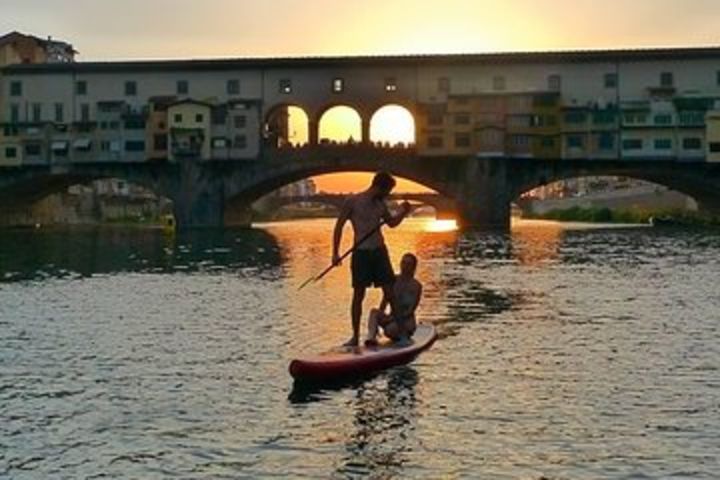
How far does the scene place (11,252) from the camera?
5006 cm

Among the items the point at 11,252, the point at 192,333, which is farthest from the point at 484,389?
the point at 11,252

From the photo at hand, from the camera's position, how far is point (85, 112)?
92125 mm

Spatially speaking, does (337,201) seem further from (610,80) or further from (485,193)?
(610,80)

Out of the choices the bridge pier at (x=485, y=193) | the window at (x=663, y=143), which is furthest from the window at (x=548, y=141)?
the window at (x=663, y=143)

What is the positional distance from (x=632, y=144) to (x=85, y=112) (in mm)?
45476

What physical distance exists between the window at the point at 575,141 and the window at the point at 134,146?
115ft

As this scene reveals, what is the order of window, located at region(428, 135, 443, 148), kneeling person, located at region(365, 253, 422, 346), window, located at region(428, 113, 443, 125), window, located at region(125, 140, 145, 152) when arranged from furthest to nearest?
window, located at region(125, 140, 145, 152) < window, located at region(428, 135, 443, 148) < window, located at region(428, 113, 443, 125) < kneeling person, located at region(365, 253, 422, 346)

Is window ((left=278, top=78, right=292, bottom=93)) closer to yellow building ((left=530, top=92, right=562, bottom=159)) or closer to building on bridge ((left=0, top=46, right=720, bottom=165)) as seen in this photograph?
building on bridge ((left=0, top=46, right=720, bottom=165))

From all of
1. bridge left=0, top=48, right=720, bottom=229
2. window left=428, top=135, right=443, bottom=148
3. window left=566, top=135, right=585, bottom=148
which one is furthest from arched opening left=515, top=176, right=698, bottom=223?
window left=428, top=135, right=443, bottom=148

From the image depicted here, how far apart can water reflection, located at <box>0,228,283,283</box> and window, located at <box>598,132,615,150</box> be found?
31960mm

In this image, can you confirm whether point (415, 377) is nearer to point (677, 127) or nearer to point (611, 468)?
point (611, 468)

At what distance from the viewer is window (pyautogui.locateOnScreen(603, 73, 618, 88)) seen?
83.9 metres

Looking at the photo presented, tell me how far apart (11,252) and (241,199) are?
42.9 m

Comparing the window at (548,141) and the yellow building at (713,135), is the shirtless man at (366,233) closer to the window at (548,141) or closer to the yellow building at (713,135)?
the window at (548,141)
